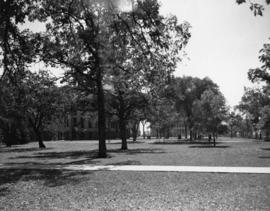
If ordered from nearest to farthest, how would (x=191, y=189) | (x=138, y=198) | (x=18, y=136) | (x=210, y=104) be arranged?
(x=138, y=198) → (x=191, y=189) → (x=210, y=104) → (x=18, y=136)

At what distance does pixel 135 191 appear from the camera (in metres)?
10.5

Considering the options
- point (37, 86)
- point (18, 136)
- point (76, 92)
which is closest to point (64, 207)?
point (37, 86)

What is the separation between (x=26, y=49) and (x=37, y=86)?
37.0ft

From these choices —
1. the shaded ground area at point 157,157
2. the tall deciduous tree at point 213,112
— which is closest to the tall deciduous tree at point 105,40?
the shaded ground area at point 157,157

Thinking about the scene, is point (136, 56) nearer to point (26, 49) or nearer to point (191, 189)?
point (26, 49)

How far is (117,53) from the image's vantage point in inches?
747

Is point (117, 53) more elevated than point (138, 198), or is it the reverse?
point (117, 53)

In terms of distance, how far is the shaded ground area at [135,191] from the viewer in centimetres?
862

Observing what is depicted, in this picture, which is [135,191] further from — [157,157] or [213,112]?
[213,112]

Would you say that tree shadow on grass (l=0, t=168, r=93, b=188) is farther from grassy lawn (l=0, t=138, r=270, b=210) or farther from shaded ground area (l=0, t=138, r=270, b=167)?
shaded ground area (l=0, t=138, r=270, b=167)

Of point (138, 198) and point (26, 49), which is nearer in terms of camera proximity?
point (138, 198)

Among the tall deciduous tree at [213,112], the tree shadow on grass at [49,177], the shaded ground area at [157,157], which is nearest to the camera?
the tree shadow on grass at [49,177]

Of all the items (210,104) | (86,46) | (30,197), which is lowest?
(30,197)

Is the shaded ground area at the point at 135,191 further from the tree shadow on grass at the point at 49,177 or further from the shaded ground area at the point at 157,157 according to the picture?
the shaded ground area at the point at 157,157
